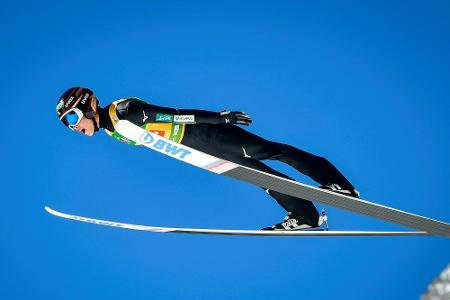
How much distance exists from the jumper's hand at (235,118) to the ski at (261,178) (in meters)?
0.45

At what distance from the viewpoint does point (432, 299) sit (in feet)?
11.3

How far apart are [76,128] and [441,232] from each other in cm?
207

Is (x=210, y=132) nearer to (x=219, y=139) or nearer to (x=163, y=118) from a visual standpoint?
(x=219, y=139)

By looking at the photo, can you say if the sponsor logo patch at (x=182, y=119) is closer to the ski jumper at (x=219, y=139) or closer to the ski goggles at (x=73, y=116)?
the ski jumper at (x=219, y=139)

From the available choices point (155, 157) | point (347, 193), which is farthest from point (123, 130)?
point (155, 157)

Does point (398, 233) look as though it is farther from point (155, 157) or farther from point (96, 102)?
point (155, 157)

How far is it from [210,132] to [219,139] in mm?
66

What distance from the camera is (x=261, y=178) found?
9.79 ft

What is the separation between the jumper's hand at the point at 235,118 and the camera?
339cm

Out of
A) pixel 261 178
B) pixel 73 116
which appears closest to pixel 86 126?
pixel 73 116

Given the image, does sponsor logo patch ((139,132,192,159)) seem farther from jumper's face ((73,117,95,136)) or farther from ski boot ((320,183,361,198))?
ski boot ((320,183,361,198))

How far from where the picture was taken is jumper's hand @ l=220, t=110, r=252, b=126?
339cm

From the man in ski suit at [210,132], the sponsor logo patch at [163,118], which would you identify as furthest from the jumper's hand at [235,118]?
the sponsor logo patch at [163,118]

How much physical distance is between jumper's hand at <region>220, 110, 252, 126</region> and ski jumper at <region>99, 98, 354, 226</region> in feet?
0.11
